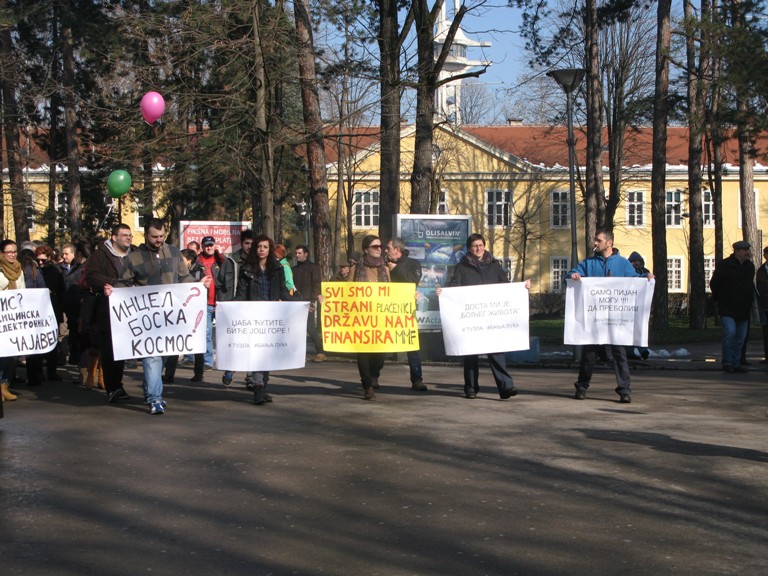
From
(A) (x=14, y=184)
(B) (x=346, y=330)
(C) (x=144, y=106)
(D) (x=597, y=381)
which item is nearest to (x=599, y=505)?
(B) (x=346, y=330)

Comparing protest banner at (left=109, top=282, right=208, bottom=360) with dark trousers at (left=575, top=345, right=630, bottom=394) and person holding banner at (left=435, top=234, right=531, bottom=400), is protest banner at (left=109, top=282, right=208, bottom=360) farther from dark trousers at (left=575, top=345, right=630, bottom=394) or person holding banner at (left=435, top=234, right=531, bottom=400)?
dark trousers at (left=575, top=345, right=630, bottom=394)

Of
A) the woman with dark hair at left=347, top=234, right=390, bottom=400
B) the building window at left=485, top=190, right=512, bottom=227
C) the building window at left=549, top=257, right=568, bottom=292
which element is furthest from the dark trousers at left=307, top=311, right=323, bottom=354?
the building window at left=549, top=257, right=568, bottom=292

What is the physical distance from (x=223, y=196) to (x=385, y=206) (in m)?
15.2

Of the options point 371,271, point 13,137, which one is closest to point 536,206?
point 13,137

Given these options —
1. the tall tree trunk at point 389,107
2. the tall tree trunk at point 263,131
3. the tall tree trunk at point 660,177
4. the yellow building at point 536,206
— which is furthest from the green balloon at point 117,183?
the yellow building at point 536,206

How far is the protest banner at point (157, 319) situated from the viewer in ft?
38.3

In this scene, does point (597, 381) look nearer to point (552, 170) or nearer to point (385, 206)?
point (385, 206)

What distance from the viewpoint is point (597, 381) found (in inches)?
605

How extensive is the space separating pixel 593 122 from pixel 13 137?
17.7m

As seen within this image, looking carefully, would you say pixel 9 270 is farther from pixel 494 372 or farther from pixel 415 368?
pixel 494 372

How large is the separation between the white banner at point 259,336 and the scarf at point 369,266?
1.16 m

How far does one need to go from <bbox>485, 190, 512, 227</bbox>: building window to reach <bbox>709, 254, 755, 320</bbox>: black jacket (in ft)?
148

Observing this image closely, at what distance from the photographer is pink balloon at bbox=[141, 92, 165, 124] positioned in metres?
19.9

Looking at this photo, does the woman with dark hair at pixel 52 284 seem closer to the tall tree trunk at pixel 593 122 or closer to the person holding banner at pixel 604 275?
the person holding banner at pixel 604 275
